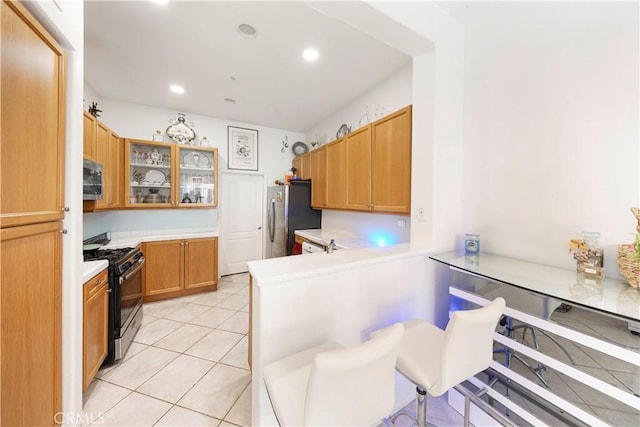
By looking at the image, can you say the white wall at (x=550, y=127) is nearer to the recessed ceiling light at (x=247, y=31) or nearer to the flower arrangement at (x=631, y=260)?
the flower arrangement at (x=631, y=260)

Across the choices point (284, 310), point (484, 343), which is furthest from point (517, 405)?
point (284, 310)

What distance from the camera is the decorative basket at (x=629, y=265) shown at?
1.12m

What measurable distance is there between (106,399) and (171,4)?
2.97m

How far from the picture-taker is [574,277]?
1321 millimetres

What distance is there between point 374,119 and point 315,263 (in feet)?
7.81

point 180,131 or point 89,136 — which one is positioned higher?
point 180,131

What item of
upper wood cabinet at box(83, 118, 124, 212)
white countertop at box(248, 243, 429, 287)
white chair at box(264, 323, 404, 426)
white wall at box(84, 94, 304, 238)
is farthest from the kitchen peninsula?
white wall at box(84, 94, 304, 238)

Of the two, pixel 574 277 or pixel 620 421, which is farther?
pixel 574 277

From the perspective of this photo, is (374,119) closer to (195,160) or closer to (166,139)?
(195,160)

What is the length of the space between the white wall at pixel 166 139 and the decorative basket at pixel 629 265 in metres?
4.35

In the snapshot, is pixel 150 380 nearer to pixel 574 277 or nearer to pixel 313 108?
pixel 574 277

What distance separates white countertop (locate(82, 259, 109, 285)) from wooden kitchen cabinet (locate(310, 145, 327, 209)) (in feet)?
8.43

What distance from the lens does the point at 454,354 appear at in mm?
974

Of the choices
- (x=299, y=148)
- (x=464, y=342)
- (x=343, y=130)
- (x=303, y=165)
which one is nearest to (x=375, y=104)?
(x=343, y=130)
